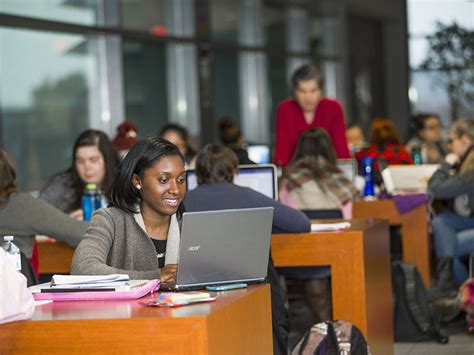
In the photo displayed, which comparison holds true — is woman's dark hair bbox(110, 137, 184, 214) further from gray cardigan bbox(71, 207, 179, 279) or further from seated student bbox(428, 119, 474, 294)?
seated student bbox(428, 119, 474, 294)

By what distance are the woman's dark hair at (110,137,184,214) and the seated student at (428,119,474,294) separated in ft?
13.3

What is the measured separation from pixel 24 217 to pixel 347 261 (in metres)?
1.55

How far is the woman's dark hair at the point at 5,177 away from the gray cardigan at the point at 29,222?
31 millimetres

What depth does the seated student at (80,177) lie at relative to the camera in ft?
19.7

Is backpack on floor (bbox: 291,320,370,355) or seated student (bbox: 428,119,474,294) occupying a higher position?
seated student (bbox: 428,119,474,294)

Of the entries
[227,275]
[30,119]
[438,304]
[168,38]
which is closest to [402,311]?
[438,304]

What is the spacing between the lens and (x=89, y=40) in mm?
9898

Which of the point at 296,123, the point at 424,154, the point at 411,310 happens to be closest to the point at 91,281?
the point at 411,310

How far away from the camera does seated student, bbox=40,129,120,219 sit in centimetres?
601

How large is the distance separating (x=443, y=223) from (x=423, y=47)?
35.2 ft

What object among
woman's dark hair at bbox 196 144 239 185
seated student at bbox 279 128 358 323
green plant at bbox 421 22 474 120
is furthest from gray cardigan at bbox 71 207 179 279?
green plant at bbox 421 22 474 120

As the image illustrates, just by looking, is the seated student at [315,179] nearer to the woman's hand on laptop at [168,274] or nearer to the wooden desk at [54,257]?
the wooden desk at [54,257]

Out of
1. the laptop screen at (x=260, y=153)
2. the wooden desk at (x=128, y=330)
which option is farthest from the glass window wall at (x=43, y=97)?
the wooden desk at (x=128, y=330)

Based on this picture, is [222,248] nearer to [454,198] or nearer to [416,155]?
[454,198]
